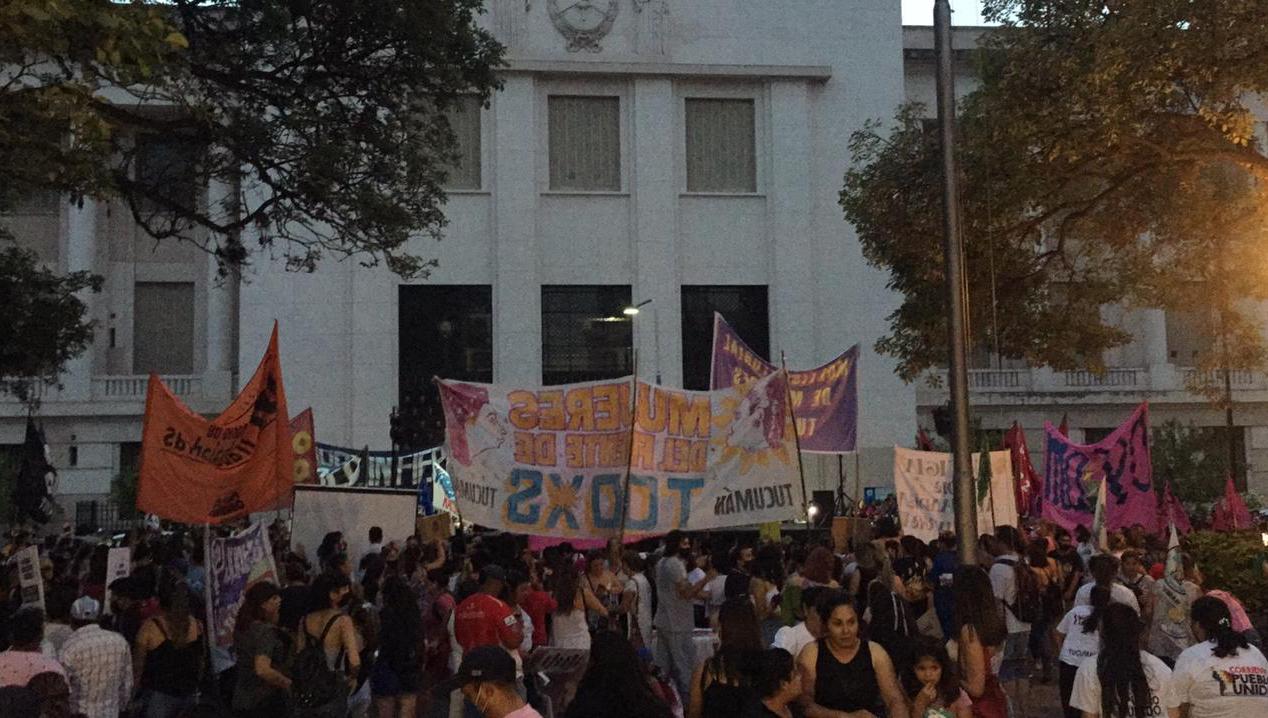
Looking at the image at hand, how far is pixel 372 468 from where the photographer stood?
2920cm

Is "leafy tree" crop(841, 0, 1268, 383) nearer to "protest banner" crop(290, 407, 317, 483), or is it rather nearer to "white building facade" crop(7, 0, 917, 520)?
"protest banner" crop(290, 407, 317, 483)

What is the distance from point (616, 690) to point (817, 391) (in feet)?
32.6

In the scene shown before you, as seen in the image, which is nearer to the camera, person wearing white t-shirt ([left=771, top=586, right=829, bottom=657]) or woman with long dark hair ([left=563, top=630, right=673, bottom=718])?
woman with long dark hair ([left=563, top=630, right=673, bottom=718])

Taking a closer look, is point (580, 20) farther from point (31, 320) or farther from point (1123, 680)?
point (1123, 680)

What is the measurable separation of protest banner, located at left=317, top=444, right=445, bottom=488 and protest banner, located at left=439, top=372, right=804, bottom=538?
36.3 feet

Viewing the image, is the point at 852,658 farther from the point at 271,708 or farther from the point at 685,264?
the point at 685,264

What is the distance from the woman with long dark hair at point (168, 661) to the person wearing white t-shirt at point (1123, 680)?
5.46m

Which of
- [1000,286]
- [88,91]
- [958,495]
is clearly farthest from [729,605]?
[1000,286]

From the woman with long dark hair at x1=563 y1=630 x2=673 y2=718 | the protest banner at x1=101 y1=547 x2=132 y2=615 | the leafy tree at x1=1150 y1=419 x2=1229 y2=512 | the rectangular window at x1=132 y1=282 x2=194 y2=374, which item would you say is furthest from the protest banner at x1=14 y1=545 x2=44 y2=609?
the leafy tree at x1=1150 y1=419 x2=1229 y2=512

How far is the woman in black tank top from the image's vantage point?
22.6 ft

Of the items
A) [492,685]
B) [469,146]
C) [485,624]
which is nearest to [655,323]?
[469,146]

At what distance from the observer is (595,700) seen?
6.03m

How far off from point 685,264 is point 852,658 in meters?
28.8

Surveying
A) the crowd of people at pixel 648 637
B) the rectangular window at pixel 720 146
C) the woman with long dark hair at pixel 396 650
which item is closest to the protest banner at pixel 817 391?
the crowd of people at pixel 648 637
